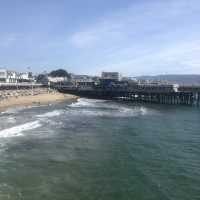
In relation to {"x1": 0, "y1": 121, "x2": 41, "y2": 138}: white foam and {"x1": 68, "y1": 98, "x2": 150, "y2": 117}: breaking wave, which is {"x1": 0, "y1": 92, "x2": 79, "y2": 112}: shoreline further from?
{"x1": 0, "y1": 121, "x2": 41, "y2": 138}: white foam

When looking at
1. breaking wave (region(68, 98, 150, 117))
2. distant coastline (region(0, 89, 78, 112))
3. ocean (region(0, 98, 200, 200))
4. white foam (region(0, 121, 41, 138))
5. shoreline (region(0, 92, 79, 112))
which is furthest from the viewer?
distant coastline (region(0, 89, 78, 112))

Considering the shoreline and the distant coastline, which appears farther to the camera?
the distant coastline

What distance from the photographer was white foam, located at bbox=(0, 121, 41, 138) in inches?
1409

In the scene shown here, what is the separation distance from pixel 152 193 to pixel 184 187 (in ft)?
7.17

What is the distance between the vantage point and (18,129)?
39.4m

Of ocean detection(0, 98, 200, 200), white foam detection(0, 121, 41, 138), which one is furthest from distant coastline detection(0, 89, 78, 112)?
ocean detection(0, 98, 200, 200)

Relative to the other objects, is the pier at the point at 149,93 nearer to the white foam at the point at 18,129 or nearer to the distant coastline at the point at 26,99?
the distant coastline at the point at 26,99

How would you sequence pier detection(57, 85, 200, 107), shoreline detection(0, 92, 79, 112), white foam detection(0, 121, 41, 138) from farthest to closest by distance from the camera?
pier detection(57, 85, 200, 107) → shoreline detection(0, 92, 79, 112) → white foam detection(0, 121, 41, 138)

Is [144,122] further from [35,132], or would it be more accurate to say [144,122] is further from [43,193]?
[43,193]

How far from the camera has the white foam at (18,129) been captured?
35.8m

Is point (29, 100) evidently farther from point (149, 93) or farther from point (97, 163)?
point (97, 163)

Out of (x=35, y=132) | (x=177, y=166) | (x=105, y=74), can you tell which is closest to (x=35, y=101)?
(x=35, y=132)

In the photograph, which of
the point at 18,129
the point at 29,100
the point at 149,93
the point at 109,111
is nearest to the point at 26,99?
the point at 29,100

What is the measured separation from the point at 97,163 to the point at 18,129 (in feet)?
52.9
